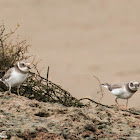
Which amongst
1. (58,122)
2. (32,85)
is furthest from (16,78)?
(58,122)

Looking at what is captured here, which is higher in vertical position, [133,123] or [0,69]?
[0,69]

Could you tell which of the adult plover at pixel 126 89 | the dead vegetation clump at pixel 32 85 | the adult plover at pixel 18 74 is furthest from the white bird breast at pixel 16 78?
the adult plover at pixel 126 89

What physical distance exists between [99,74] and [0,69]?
11.5m

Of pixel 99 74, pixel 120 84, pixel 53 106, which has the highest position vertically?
pixel 99 74

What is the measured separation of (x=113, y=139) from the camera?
545 cm

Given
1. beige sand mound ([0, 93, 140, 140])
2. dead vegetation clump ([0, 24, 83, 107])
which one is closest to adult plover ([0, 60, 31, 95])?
beige sand mound ([0, 93, 140, 140])

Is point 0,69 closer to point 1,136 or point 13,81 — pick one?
point 13,81

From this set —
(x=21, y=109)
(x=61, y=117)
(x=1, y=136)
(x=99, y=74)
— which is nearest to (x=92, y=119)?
(x=61, y=117)

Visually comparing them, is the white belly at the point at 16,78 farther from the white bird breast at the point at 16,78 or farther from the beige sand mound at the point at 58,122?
the beige sand mound at the point at 58,122

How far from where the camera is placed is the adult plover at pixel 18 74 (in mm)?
6445

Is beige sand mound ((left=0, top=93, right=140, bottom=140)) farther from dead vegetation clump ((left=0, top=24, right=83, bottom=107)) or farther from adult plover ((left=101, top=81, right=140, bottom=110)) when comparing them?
adult plover ((left=101, top=81, right=140, bottom=110))

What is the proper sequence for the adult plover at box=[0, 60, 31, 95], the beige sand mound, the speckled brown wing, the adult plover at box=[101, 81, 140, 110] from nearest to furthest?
1. the beige sand mound
2. the adult plover at box=[0, 60, 31, 95]
3. the speckled brown wing
4. the adult plover at box=[101, 81, 140, 110]

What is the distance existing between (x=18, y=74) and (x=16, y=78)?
7cm

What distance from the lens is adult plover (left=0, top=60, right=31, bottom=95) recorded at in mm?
6445
